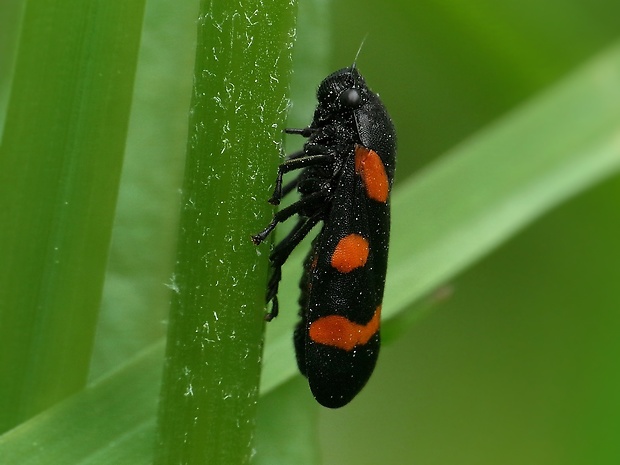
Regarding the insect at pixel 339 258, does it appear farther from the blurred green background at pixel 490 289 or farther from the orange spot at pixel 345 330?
the blurred green background at pixel 490 289

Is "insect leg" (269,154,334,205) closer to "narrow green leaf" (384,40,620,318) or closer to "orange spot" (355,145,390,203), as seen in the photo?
"orange spot" (355,145,390,203)

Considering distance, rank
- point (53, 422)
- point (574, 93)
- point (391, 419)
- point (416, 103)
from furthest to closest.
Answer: point (416, 103)
point (391, 419)
point (574, 93)
point (53, 422)

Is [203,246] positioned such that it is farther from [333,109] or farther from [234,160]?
[333,109]

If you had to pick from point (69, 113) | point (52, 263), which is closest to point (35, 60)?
point (69, 113)

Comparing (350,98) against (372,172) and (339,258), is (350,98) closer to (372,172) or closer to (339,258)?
(372,172)

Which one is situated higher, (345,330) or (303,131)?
(303,131)

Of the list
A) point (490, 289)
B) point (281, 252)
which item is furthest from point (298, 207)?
point (490, 289)

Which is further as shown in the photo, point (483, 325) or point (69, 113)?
point (483, 325)

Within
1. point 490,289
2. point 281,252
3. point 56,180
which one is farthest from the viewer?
point 490,289
